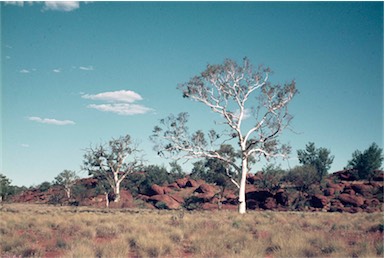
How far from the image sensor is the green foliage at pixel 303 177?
3869cm

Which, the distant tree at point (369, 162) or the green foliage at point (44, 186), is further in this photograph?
the green foliage at point (44, 186)

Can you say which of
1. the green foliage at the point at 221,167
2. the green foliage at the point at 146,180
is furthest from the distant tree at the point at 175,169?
the green foliage at the point at 221,167

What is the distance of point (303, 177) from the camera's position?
3903cm

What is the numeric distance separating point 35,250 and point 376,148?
173ft

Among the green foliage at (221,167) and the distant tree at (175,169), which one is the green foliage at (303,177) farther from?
the distant tree at (175,169)

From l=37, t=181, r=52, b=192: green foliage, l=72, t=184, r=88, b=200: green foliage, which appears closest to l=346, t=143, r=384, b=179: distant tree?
l=72, t=184, r=88, b=200: green foliage

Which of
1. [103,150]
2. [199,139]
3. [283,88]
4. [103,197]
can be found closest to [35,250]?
[199,139]

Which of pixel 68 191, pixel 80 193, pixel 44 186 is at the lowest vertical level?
pixel 80 193

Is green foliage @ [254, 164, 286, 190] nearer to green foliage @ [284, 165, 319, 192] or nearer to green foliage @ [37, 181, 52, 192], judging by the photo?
green foliage @ [284, 165, 319, 192]

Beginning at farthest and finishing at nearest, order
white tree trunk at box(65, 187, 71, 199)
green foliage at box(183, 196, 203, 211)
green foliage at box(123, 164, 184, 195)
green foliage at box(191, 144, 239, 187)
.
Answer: white tree trunk at box(65, 187, 71, 199)
green foliage at box(123, 164, 184, 195)
green foliage at box(183, 196, 203, 211)
green foliage at box(191, 144, 239, 187)

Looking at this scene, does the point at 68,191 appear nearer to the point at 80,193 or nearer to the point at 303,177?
the point at 80,193

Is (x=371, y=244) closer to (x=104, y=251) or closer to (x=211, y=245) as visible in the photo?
(x=211, y=245)

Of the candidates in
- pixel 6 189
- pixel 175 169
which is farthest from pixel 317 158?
pixel 6 189

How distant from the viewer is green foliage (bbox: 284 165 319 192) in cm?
3869
